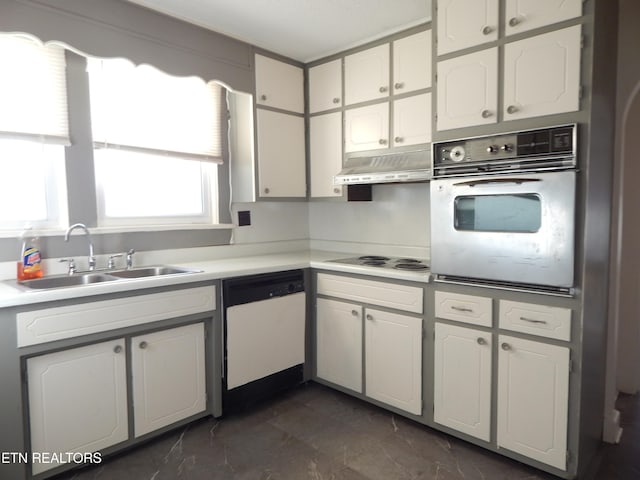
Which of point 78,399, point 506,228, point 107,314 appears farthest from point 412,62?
point 78,399

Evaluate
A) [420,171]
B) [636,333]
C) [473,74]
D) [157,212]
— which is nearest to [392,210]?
[420,171]

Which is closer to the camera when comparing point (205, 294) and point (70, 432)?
point (70, 432)

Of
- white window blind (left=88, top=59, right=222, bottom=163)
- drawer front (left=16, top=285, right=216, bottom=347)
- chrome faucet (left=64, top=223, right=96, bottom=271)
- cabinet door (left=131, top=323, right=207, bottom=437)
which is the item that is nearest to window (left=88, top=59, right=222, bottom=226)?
white window blind (left=88, top=59, right=222, bottom=163)

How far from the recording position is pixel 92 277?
7.75 feet

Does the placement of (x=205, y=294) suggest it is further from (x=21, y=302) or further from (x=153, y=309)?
(x=21, y=302)

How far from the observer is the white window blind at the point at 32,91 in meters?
2.15

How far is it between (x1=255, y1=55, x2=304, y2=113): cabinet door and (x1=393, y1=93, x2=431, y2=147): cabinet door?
2.86 feet

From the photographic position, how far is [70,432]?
1940 mm

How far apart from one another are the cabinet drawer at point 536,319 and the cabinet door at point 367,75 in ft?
5.30

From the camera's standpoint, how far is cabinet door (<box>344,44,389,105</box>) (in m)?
2.84

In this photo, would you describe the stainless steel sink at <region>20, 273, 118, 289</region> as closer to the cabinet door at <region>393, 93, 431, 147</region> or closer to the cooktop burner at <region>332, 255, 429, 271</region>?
the cooktop burner at <region>332, 255, 429, 271</region>

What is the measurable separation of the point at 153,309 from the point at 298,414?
113 cm

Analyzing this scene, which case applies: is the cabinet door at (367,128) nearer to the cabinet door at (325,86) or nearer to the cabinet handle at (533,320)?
the cabinet door at (325,86)

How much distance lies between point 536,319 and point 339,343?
1287 millimetres
